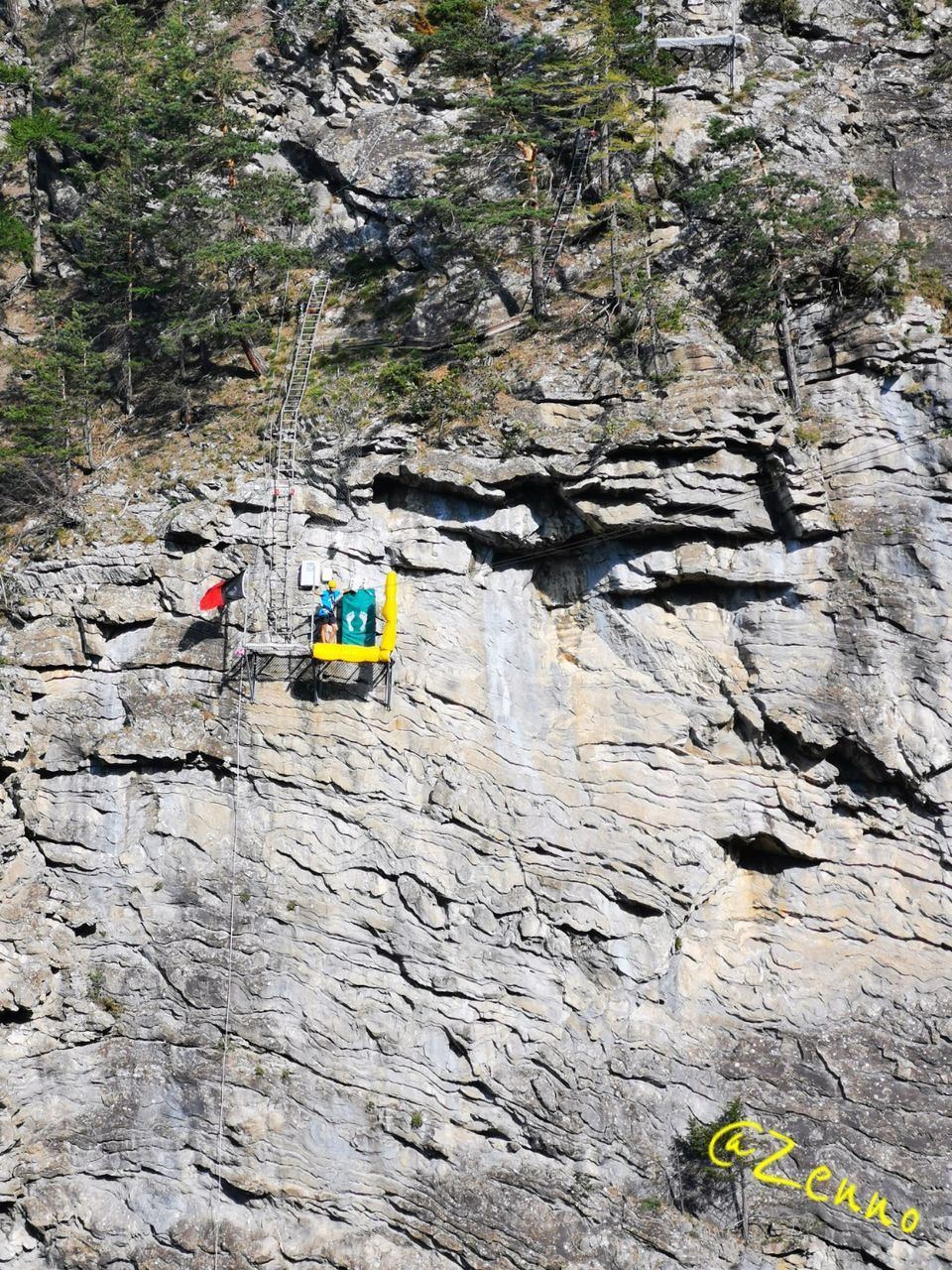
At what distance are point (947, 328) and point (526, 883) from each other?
1318 cm

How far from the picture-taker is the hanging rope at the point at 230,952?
1909cm

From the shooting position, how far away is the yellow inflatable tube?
1998cm

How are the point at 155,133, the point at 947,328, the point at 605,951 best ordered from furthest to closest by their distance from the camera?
the point at 155,133, the point at 947,328, the point at 605,951

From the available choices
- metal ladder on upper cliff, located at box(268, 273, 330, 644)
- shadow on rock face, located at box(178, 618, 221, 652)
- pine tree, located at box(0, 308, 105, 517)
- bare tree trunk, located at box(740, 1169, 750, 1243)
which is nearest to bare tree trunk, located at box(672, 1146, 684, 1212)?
bare tree trunk, located at box(740, 1169, 750, 1243)

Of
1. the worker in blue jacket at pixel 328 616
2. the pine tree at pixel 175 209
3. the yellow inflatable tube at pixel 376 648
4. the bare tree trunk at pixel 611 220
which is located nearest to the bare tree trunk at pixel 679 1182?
the yellow inflatable tube at pixel 376 648

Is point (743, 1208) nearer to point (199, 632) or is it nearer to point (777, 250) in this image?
point (199, 632)

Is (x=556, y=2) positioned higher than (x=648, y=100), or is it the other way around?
(x=556, y=2)

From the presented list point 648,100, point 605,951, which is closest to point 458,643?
point 605,951

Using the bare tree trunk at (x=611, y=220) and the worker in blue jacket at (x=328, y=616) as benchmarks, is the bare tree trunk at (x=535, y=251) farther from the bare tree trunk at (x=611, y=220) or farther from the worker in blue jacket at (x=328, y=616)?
the worker in blue jacket at (x=328, y=616)

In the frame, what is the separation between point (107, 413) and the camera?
995 inches

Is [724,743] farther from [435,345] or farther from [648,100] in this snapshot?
[648,100]

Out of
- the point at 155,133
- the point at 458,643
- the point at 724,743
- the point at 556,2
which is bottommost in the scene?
the point at 724,743
